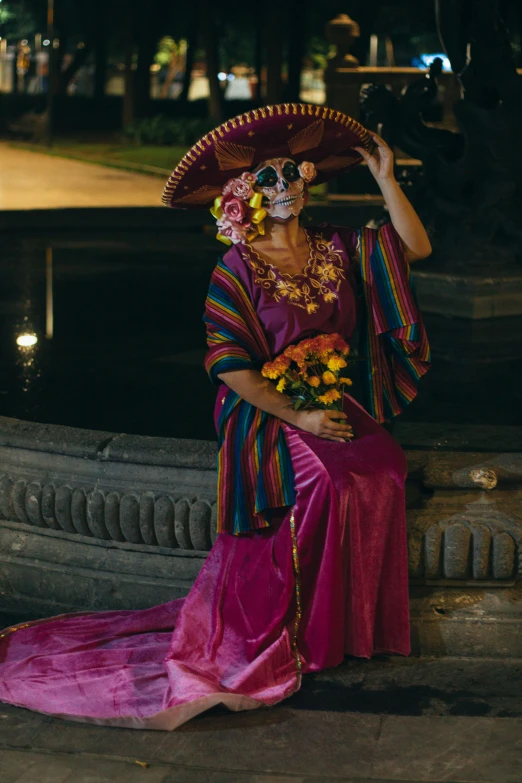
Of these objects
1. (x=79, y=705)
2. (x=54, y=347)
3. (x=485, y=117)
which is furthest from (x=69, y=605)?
(x=485, y=117)

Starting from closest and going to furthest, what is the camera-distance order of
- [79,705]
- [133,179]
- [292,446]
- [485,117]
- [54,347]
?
[79,705], [292,446], [54,347], [485,117], [133,179]

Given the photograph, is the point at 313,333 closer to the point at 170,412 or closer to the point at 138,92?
the point at 170,412

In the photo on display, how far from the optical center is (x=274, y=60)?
30812mm

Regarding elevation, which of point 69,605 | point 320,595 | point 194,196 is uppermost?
point 194,196

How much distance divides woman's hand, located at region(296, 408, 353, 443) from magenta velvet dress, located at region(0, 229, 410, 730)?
0.10ft

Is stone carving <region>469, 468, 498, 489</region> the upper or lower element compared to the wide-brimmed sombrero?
lower

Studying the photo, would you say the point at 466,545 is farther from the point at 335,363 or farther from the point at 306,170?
the point at 306,170

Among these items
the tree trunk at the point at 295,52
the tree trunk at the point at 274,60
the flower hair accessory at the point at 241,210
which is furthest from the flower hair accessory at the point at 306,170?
the tree trunk at the point at 295,52

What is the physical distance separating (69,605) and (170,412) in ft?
5.34

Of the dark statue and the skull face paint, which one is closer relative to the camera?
the skull face paint

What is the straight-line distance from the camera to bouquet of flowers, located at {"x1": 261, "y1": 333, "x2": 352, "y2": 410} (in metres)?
4.27

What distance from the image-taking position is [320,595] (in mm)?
4156

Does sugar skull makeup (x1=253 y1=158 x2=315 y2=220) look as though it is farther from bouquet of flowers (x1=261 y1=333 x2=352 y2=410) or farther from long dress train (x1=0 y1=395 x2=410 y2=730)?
long dress train (x1=0 y1=395 x2=410 y2=730)

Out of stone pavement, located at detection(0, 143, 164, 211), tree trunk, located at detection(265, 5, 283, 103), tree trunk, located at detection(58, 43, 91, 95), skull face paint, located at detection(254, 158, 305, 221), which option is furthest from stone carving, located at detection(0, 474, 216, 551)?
tree trunk, located at detection(58, 43, 91, 95)
